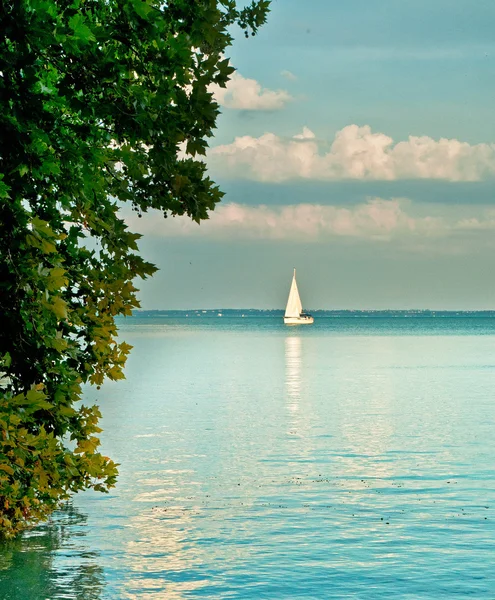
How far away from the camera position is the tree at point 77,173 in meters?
12.0

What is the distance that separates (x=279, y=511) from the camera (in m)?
20.8

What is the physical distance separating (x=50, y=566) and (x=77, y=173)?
20.7ft

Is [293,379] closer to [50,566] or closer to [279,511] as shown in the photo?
[279,511]

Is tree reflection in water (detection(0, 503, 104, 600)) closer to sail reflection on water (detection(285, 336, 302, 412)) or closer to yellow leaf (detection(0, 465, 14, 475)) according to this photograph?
yellow leaf (detection(0, 465, 14, 475))

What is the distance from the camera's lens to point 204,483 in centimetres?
2436

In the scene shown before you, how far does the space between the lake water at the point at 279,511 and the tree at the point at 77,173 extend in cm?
154

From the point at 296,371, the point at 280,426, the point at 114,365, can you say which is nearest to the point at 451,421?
the point at 280,426

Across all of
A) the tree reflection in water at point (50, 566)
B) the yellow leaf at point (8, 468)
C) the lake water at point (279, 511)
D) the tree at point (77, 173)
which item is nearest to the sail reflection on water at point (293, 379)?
the lake water at point (279, 511)

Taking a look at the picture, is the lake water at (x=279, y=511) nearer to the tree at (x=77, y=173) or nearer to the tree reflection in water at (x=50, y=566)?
the tree reflection in water at (x=50, y=566)

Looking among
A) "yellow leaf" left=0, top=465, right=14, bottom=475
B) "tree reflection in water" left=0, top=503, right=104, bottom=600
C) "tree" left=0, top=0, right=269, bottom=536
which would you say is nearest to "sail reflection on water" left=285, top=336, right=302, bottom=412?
"tree reflection in water" left=0, top=503, right=104, bottom=600

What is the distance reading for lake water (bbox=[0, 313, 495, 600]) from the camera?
51.1 feet

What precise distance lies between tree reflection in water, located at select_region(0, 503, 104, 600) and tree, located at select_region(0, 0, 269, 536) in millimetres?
532

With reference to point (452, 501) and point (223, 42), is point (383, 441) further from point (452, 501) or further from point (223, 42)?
point (223, 42)

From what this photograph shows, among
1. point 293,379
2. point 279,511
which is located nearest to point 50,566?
point 279,511
